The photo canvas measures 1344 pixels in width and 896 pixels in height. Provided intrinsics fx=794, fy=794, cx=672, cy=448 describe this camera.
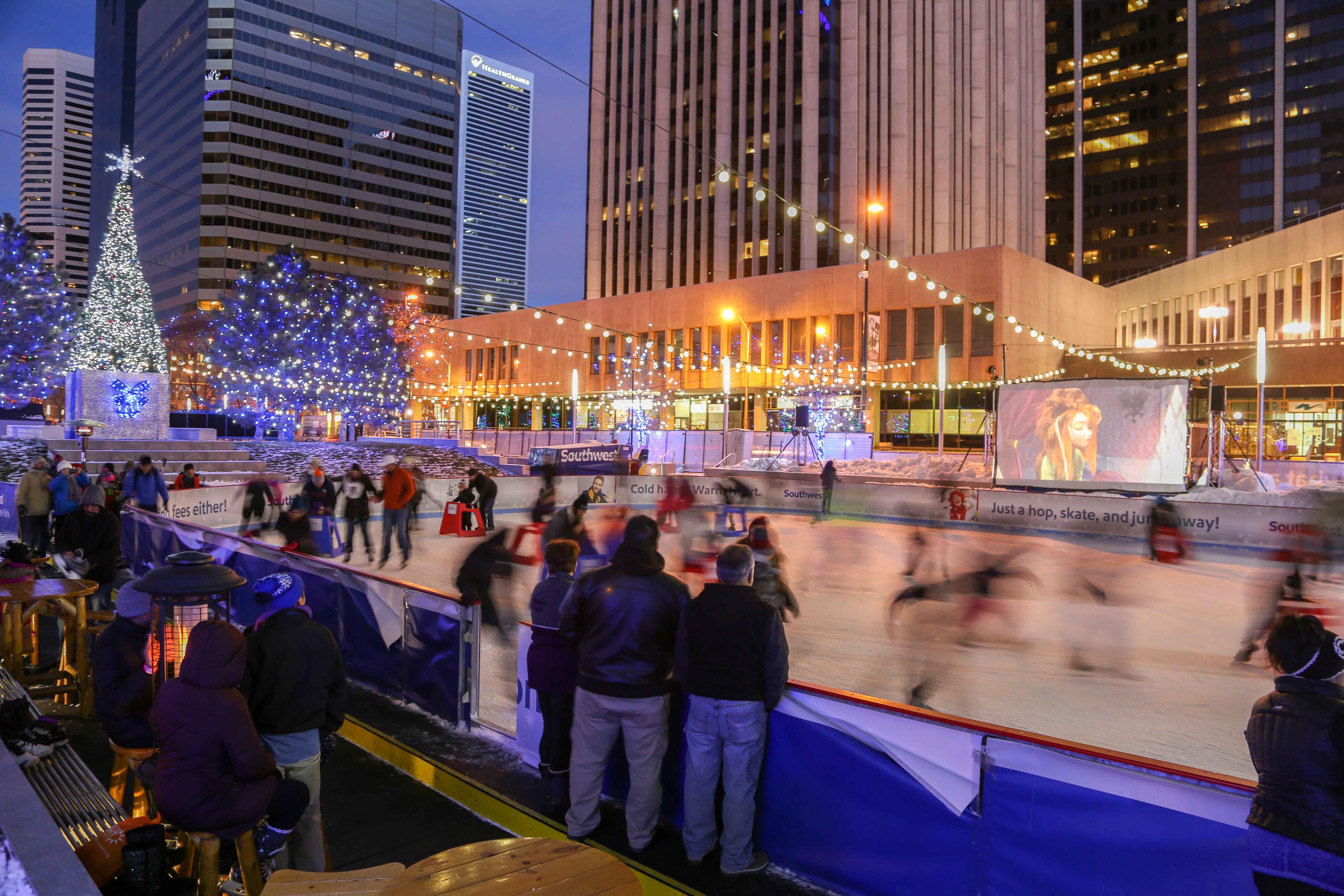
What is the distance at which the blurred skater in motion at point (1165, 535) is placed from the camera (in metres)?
13.3

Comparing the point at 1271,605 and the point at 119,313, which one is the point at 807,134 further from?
the point at 1271,605

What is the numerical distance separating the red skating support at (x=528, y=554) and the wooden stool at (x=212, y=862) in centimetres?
688

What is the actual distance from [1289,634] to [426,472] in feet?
98.1

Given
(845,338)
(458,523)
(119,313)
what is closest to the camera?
(458,523)

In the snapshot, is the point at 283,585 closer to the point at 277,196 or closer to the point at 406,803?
the point at 406,803

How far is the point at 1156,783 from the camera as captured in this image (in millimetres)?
2920

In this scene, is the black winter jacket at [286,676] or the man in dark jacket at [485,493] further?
the man in dark jacket at [485,493]

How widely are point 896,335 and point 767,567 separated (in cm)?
3770

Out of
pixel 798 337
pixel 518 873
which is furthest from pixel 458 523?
pixel 798 337

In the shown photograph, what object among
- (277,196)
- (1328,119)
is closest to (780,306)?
(1328,119)

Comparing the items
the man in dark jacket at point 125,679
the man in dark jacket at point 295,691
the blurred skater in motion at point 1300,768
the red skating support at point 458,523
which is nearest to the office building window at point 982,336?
the red skating support at point 458,523

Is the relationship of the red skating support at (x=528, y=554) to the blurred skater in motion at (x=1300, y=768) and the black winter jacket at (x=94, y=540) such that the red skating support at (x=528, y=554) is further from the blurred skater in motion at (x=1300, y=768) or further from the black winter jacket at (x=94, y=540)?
the blurred skater in motion at (x=1300, y=768)

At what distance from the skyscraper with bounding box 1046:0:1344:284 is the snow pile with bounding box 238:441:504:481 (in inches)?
3031

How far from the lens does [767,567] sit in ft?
21.6
